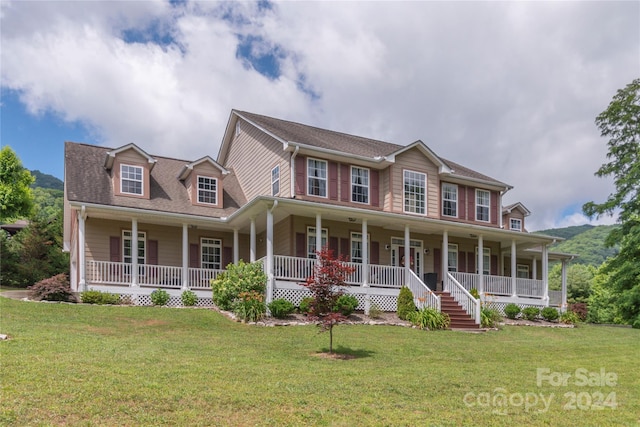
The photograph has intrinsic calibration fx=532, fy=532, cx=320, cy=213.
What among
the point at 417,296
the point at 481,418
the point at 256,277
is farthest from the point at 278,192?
the point at 481,418

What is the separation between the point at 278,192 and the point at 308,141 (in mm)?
2296

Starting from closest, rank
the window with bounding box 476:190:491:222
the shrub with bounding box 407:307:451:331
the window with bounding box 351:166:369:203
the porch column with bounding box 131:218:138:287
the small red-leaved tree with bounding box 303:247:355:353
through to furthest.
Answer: the small red-leaved tree with bounding box 303:247:355:353, the shrub with bounding box 407:307:451:331, the porch column with bounding box 131:218:138:287, the window with bounding box 351:166:369:203, the window with bounding box 476:190:491:222

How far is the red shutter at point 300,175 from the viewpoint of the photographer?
65.1ft

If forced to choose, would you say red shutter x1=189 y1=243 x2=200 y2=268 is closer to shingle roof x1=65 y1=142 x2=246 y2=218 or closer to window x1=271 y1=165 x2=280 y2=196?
shingle roof x1=65 y1=142 x2=246 y2=218

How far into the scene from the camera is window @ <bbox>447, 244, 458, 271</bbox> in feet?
77.6

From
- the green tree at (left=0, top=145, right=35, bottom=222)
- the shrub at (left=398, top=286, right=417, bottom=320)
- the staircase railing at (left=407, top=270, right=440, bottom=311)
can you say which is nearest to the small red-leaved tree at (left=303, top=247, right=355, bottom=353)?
the shrub at (left=398, top=286, right=417, bottom=320)

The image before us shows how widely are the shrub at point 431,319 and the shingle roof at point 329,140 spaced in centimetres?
714

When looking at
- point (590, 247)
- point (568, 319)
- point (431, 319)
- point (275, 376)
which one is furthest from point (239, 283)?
point (590, 247)

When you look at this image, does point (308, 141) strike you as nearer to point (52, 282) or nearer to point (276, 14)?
point (276, 14)

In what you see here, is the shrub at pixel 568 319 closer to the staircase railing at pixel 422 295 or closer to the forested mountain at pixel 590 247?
the staircase railing at pixel 422 295

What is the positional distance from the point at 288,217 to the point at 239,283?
4.20m

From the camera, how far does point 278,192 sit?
20594mm

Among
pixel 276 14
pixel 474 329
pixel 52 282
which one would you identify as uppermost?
pixel 276 14

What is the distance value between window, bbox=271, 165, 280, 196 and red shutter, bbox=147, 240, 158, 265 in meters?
4.96
